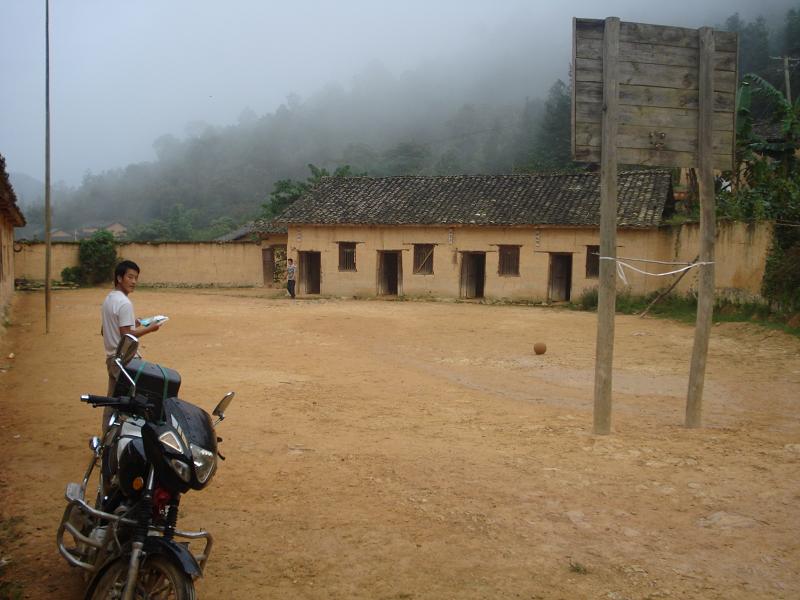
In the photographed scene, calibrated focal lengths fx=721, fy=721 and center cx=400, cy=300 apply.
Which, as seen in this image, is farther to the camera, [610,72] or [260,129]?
[260,129]

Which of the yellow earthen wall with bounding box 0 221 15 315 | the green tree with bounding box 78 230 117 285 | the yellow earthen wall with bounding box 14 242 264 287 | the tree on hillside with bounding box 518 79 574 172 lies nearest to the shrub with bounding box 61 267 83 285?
the green tree with bounding box 78 230 117 285

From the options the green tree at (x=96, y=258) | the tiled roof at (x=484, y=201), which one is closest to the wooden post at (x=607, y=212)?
the tiled roof at (x=484, y=201)

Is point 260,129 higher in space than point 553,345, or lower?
higher

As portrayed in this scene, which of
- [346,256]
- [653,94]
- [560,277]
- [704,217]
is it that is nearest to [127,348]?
[653,94]

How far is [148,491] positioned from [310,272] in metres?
26.4

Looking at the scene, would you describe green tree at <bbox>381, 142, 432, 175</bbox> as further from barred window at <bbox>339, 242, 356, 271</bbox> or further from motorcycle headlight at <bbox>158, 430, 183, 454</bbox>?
motorcycle headlight at <bbox>158, 430, 183, 454</bbox>

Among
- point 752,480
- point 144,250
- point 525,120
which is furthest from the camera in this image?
point 525,120

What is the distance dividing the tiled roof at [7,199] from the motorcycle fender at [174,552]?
11948mm

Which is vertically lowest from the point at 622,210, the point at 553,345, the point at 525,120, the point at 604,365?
the point at 553,345

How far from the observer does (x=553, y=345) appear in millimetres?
13969

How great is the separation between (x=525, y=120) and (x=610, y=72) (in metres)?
72.8

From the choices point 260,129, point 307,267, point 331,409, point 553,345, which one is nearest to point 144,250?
point 307,267

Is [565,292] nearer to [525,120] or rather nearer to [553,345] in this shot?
[553,345]

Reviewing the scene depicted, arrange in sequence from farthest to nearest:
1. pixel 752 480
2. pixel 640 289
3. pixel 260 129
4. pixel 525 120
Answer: pixel 260 129 < pixel 525 120 < pixel 640 289 < pixel 752 480
